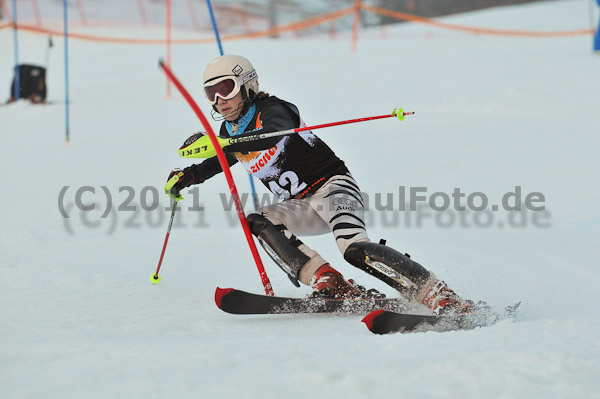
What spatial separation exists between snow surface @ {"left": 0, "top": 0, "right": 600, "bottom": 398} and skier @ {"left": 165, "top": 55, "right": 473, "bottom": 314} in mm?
277

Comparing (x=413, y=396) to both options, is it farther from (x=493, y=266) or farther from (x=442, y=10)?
(x=442, y=10)

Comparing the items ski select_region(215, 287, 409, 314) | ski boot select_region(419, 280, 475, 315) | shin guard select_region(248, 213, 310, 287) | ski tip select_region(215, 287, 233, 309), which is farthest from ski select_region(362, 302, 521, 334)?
ski tip select_region(215, 287, 233, 309)


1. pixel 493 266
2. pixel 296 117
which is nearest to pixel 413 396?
pixel 296 117

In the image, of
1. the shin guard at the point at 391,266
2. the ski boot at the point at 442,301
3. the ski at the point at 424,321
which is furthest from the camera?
the shin guard at the point at 391,266

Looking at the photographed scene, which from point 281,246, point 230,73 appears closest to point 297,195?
point 281,246

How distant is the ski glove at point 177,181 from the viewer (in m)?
3.51

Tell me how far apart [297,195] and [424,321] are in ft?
3.63

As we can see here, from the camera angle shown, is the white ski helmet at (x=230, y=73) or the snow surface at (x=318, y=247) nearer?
the snow surface at (x=318, y=247)

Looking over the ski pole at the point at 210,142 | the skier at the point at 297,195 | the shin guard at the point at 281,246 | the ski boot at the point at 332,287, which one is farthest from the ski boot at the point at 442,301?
the ski pole at the point at 210,142

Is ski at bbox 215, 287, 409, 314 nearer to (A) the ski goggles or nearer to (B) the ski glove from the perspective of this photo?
→ (B) the ski glove

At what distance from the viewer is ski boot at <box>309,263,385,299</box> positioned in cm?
322

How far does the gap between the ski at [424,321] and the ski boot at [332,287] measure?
44 cm

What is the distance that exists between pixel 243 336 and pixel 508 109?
7575mm

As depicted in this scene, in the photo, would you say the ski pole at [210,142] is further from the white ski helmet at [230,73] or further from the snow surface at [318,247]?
the snow surface at [318,247]
